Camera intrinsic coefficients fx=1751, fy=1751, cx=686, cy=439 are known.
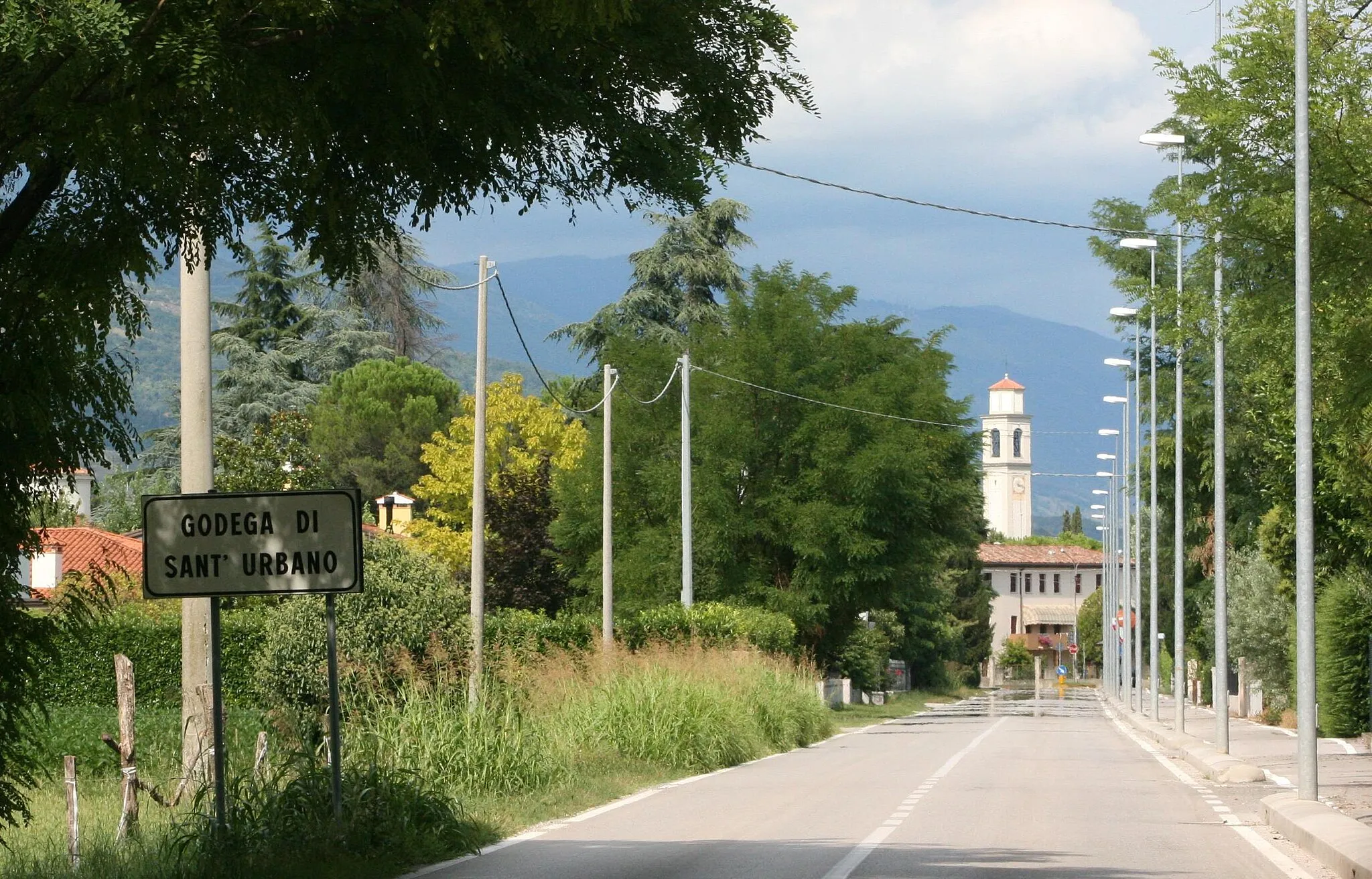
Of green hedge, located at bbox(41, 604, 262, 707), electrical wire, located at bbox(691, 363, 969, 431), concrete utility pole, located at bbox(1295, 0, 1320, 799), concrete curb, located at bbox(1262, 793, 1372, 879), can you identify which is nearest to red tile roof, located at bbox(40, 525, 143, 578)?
green hedge, located at bbox(41, 604, 262, 707)

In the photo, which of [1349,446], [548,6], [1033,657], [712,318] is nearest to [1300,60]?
[1349,446]

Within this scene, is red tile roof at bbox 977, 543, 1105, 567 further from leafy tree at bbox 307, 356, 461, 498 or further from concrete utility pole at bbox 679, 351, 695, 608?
concrete utility pole at bbox 679, 351, 695, 608

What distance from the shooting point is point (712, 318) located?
63.3 meters

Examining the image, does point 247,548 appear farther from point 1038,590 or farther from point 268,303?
point 1038,590

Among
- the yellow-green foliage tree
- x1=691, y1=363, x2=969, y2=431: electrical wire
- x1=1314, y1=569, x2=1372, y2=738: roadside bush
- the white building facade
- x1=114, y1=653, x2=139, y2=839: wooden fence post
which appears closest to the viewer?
x1=114, y1=653, x2=139, y2=839: wooden fence post

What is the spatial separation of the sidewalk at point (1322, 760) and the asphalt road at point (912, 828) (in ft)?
3.70

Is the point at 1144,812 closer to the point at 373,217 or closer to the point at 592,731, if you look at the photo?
the point at 592,731

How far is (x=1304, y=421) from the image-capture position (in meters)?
17.6

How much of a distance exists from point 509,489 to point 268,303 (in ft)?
82.4

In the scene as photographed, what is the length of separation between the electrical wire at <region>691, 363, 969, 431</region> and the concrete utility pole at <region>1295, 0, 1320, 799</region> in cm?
3210

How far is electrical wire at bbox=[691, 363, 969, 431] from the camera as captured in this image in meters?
50.0

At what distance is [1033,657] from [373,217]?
145 m

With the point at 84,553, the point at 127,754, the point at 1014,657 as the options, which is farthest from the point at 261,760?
the point at 1014,657

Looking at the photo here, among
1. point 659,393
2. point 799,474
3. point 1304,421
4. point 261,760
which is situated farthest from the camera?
point 659,393
